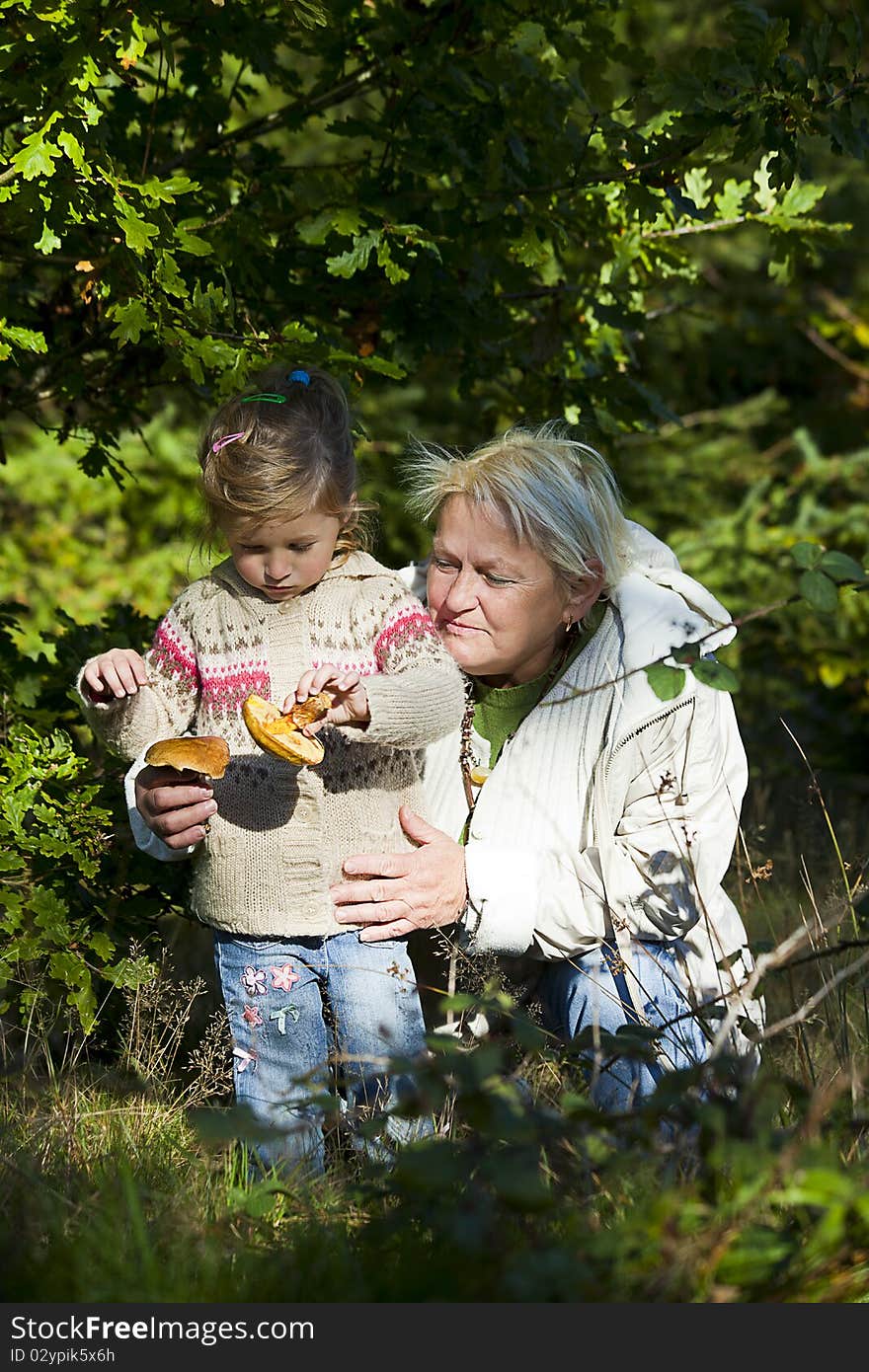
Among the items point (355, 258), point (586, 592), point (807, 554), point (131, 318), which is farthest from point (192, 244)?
point (807, 554)

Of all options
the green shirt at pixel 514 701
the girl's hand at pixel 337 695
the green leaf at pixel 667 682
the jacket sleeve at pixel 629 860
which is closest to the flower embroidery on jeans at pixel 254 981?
the jacket sleeve at pixel 629 860

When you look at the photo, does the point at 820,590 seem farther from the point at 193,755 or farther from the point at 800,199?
the point at 800,199

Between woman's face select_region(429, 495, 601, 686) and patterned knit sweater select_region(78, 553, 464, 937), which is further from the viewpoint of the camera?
woman's face select_region(429, 495, 601, 686)

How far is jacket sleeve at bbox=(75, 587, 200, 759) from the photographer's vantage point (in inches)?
101

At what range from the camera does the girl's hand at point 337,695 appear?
7.64 ft

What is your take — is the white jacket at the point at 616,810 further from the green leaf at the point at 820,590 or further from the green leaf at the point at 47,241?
the green leaf at the point at 47,241

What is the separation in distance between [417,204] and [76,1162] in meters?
2.10

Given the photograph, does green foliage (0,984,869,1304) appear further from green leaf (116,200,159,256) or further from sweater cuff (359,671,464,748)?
green leaf (116,200,159,256)

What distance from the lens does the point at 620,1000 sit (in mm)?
2605

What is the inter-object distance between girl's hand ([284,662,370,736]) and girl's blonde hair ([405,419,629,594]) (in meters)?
0.57

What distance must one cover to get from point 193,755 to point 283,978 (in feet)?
1.70

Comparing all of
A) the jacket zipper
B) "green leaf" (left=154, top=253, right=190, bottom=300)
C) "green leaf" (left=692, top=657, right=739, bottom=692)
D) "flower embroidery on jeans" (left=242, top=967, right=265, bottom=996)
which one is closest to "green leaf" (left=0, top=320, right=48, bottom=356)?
"green leaf" (left=154, top=253, right=190, bottom=300)

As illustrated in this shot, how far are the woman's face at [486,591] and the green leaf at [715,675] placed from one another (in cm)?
90

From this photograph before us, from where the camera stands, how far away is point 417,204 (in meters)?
3.02
